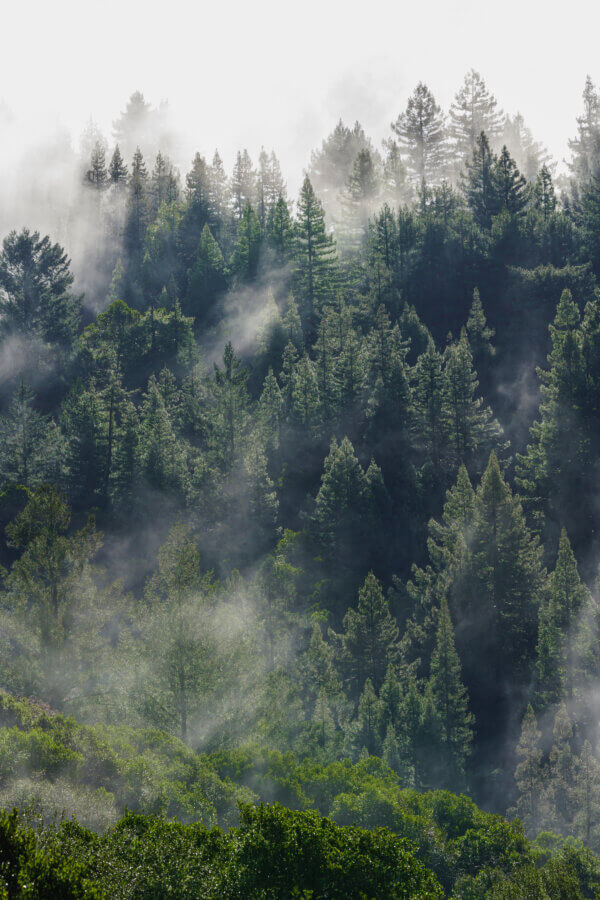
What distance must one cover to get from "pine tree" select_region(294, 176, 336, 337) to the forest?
40 centimetres

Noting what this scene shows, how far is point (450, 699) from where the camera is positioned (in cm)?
4750

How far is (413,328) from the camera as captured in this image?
80.6 m

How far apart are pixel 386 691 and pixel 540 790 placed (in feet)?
34.0

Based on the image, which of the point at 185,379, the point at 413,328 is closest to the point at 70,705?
the point at 185,379

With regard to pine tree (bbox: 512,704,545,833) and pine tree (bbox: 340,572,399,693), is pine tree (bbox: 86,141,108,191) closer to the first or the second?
pine tree (bbox: 340,572,399,693)

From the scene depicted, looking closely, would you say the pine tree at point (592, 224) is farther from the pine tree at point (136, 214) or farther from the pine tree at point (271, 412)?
the pine tree at point (136, 214)

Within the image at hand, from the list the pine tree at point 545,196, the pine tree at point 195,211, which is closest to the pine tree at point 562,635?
the pine tree at point 545,196

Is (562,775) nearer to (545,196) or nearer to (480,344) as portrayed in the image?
(480,344)

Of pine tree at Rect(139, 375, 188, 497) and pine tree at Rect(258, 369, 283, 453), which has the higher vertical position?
pine tree at Rect(258, 369, 283, 453)

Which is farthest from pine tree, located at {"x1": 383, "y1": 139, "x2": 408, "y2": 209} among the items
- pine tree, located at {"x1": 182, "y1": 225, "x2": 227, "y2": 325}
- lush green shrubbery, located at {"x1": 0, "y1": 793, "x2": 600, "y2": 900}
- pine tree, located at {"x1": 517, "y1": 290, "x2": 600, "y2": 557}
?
lush green shrubbery, located at {"x1": 0, "y1": 793, "x2": 600, "y2": 900}

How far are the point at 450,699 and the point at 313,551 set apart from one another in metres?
18.2

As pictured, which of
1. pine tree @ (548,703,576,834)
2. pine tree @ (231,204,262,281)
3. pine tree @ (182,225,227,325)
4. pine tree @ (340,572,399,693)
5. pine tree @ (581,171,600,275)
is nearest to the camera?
pine tree @ (548,703,576,834)

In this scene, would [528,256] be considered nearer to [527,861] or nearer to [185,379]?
[185,379]

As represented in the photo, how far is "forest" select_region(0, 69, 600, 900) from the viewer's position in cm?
2788
